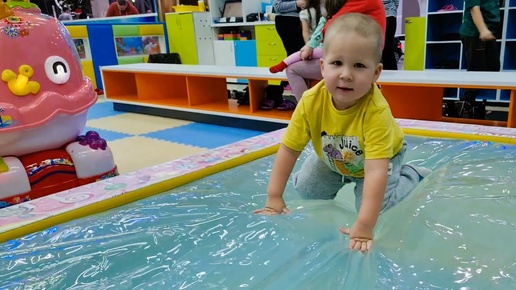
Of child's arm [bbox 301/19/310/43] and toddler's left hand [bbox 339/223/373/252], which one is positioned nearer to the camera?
toddler's left hand [bbox 339/223/373/252]

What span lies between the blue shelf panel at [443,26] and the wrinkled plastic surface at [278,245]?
3.43 metres

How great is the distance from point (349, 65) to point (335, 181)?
44cm

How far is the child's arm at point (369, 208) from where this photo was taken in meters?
1.01

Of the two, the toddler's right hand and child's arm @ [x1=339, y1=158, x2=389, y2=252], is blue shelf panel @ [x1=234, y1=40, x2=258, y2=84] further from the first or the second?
child's arm @ [x1=339, y1=158, x2=389, y2=252]

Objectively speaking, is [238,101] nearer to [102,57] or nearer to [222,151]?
[222,151]

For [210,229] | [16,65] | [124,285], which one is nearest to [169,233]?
[210,229]

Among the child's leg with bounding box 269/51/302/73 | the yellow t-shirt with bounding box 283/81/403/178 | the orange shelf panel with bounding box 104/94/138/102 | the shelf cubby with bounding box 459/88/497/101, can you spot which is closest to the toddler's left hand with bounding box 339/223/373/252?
the yellow t-shirt with bounding box 283/81/403/178

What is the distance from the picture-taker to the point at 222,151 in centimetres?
178

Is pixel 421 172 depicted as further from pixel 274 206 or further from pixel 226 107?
pixel 226 107

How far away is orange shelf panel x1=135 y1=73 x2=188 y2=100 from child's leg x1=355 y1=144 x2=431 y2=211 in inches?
124

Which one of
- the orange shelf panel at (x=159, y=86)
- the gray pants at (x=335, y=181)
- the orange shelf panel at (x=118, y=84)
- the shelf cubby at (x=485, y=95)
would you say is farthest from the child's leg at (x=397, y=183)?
the orange shelf panel at (x=118, y=84)

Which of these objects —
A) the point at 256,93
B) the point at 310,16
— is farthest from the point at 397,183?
the point at 256,93

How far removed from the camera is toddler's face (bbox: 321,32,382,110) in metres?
0.97

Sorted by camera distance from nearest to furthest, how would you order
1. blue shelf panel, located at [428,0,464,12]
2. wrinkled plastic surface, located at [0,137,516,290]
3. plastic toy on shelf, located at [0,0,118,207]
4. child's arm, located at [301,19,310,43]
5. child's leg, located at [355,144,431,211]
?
wrinkled plastic surface, located at [0,137,516,290], child's leg, located at [355,144,431,211], plastic toy on shelf, located at [0,0,118,207], child's arm, located at [301,19,310,43], blue shelf panel, located at [428,0,464,12]
